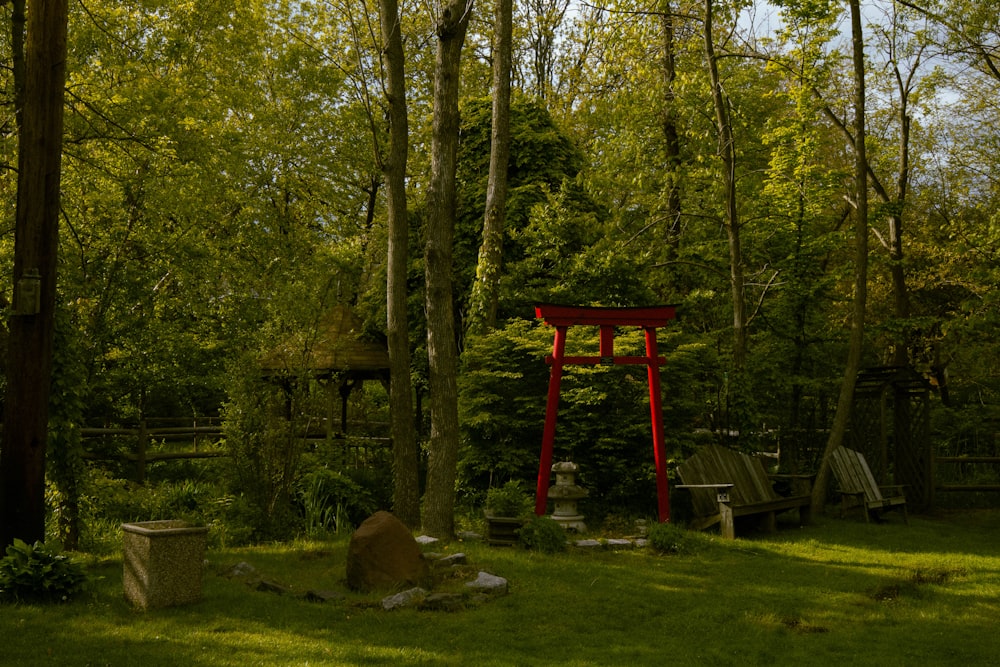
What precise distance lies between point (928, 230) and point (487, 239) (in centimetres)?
1121

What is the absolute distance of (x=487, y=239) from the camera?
41.5 feet

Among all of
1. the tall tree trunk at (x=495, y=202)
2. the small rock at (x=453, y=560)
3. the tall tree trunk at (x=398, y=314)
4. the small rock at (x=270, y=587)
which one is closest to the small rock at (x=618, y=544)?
the small rock at (x=453, y=560)

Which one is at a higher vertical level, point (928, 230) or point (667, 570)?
point (928, 230)

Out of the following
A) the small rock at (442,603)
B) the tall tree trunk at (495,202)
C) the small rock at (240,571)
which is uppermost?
the tall tree trunk at (495,202)

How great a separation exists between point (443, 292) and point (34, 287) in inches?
166

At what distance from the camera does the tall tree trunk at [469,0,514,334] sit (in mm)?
12523

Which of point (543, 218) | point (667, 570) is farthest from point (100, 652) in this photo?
point (543, 218)

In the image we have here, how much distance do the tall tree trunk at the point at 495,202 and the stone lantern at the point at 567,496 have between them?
2.99 metres

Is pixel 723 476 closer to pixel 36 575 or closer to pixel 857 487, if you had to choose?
pixel 857 487

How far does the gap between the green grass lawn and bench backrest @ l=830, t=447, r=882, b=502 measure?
329cm

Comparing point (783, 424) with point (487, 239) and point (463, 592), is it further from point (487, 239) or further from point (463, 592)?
point (463, 592)

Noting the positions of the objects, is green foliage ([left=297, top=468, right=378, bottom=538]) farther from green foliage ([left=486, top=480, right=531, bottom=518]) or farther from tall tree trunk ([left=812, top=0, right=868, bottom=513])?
tall tree trunk ([left=812, top=0, right=868, bottom=513])

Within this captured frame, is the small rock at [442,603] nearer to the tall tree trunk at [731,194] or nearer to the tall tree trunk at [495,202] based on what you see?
the tall tree trunk at [495,202]

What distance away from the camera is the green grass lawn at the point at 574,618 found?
548cm
